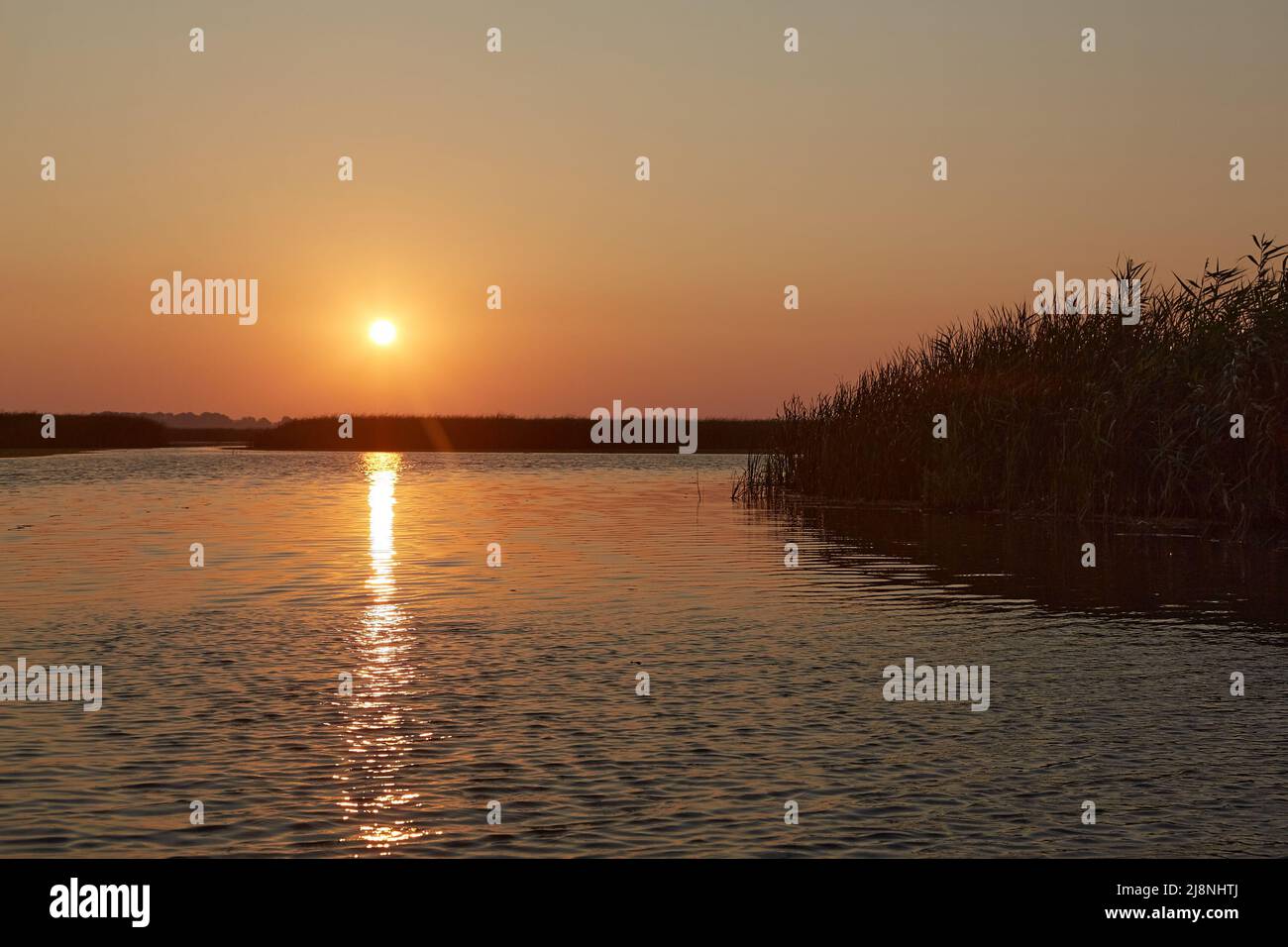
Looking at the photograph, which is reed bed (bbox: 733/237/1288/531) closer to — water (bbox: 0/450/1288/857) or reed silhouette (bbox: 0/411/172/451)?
water (bbox: 0/450/1288/857)

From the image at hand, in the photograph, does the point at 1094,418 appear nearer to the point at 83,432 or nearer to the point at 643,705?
the point at 643,705

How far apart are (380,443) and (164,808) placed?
11197 cm

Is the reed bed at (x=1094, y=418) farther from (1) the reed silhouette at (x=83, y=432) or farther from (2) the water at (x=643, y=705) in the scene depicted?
(1) the reed silhouette at (x=83, y=432)

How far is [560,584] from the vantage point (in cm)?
2058

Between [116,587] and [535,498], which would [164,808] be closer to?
[116,587]

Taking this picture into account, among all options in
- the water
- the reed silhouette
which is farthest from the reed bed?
the reed silhouette

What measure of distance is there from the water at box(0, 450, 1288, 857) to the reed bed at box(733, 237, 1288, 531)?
2.06 metres

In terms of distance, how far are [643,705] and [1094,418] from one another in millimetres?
20574

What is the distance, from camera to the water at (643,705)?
7.82 meters

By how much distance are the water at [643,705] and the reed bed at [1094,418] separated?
2.06 m

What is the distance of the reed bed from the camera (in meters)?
26.2

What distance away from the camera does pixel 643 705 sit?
11281mm

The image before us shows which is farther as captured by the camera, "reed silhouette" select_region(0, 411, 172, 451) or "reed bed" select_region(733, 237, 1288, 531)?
"reed silhouette" select_region(0, 411, 172, 451)
